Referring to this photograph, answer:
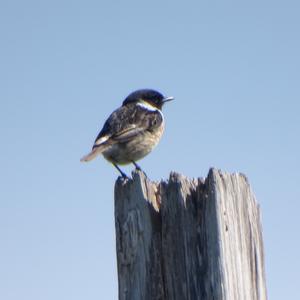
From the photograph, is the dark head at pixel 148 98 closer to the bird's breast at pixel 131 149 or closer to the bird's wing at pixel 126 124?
the bird's wing at pixel 126 124

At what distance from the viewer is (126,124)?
10172 mm

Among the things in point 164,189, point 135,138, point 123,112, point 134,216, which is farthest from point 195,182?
point 123,112

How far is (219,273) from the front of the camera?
3.08 meters

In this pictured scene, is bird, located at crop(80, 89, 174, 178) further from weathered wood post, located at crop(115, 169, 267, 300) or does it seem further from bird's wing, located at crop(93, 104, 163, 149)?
weathered wood post, located at crop(115, 169, 267, 300)

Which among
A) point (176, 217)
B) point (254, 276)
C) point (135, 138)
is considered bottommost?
point (254, 276)

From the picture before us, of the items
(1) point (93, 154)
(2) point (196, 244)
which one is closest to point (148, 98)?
(1) point (93, 154)

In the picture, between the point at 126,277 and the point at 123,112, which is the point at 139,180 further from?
the point at 123,112

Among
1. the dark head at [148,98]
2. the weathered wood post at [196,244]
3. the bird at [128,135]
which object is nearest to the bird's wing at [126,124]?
the bird at [128,135]

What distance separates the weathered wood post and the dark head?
27.4ft

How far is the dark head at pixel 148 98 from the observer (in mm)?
11758

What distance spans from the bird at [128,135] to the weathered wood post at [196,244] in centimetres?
567

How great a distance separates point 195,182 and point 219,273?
0.44 m

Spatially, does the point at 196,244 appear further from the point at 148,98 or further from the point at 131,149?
the point at 148,98

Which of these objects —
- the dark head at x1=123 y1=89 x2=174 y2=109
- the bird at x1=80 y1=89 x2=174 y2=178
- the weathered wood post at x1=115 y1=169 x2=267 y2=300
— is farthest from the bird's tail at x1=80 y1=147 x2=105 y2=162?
the weathered wood post at x1=115 y1=169 x2=267 y2=300
